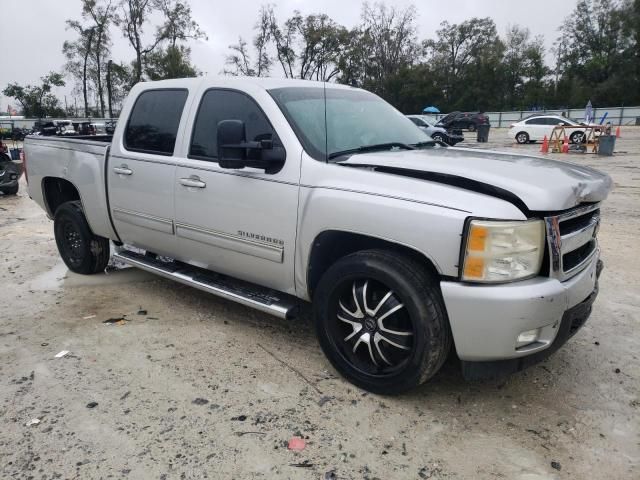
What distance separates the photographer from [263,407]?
300cm

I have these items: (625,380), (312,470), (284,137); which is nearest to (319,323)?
(312,470)

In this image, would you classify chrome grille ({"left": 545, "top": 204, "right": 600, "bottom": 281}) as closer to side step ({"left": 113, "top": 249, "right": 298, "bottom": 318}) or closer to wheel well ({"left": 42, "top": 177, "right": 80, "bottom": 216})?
side step ({"left": 113, "top": 249, "right": 298, "bottom": 318})

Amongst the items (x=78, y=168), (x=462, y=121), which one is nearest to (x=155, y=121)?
(x=78, y=168)

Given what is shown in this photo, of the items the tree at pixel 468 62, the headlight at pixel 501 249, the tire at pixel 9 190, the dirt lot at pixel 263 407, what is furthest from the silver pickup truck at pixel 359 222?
the tree at pixel 468 62

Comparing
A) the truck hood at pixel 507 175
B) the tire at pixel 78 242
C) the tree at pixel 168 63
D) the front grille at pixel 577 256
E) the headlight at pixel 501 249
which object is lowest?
the tire at pixel 78 242

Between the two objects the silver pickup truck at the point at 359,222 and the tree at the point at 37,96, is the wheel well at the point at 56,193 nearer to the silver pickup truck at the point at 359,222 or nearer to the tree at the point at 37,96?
the silver pickup truck at the point at 359,222

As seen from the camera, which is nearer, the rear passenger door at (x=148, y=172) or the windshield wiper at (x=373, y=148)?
the windshield wiper at (x=373, y=148)

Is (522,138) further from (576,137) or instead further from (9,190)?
(9,190)

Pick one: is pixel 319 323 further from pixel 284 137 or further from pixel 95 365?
pixel 95 365

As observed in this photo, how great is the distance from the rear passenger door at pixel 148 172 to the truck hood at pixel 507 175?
5.36 feet

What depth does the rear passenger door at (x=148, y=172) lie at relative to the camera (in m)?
4.11

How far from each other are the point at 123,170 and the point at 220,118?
115cm

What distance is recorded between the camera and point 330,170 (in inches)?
124

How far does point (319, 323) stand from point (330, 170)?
95 cm
